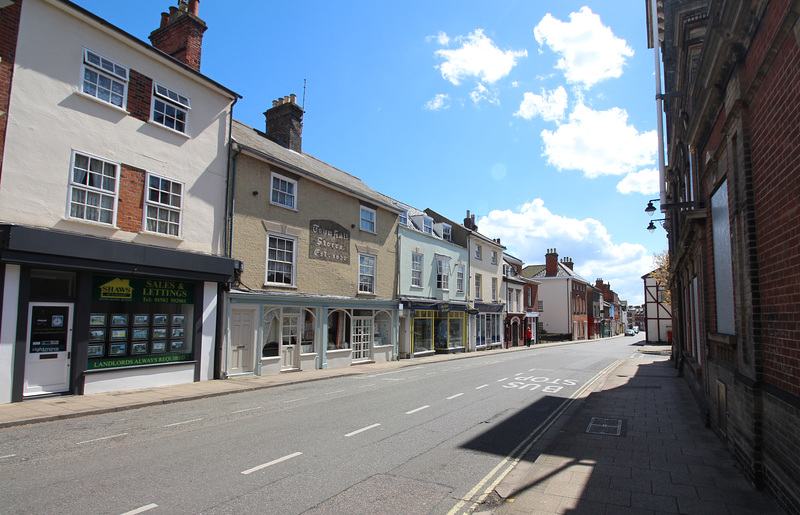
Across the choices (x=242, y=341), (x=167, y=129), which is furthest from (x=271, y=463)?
(x=167, y=129)

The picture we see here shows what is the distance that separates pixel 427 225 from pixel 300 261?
1236 centimetres

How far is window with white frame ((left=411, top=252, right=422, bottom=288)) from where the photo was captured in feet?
85.1

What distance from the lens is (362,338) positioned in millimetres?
21750

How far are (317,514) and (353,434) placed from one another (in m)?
3.26

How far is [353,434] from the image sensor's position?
784 cm

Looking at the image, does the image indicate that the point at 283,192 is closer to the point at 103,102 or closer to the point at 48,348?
the point at 103,102

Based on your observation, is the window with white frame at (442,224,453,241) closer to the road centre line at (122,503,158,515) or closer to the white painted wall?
the white painted wall

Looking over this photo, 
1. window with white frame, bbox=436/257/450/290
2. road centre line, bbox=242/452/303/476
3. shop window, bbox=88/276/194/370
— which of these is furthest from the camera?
window with white frame, bbox=436/257/450/290

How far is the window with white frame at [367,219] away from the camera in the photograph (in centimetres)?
2200

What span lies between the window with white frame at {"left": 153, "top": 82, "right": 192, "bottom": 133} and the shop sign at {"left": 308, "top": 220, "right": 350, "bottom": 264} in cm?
618

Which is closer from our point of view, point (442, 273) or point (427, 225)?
point (442, 273)

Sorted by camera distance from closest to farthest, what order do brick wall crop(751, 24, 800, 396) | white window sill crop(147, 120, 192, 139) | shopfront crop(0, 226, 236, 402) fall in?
brick wall crop(751, 24, 800, 396) < shopfront crop(0, 226, 236, 402) < white window sill crop(147, 120, 192, 139)

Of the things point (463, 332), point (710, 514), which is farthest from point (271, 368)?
point (463, 332)

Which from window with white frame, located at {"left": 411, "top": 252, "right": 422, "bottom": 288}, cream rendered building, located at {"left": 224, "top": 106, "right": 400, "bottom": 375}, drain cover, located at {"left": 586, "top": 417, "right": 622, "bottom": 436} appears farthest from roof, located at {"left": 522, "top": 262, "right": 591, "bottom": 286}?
drain cover, located at {"left": 586, "top": 417, "right": 622, "bottom": 436}
